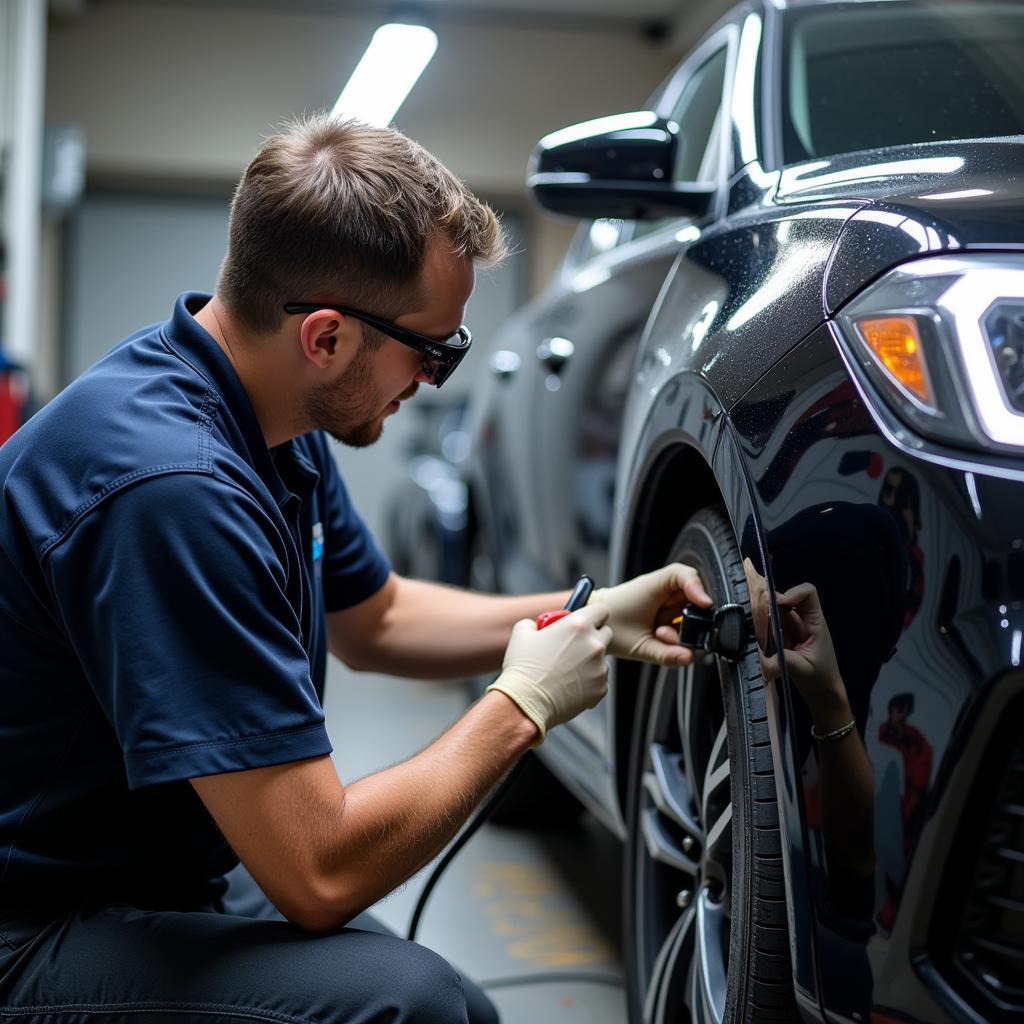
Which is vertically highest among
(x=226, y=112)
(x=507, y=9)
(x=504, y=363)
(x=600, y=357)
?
(x=507, y=9)

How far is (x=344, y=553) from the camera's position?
1738 mm

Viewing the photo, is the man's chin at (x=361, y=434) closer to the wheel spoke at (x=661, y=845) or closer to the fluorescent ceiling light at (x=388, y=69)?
the wheel spoke at (x=661, y=845)

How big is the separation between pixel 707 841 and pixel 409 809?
0.30 meters

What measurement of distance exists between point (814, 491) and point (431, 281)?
1.69 ft

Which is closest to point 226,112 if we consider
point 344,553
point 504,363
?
point 504,363

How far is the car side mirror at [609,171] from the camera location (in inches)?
67.4

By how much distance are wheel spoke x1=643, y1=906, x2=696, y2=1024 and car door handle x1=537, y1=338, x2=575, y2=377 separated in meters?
0.98

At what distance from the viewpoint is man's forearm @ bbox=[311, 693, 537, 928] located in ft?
3.85

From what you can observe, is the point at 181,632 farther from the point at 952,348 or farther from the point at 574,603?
the point at 952,348

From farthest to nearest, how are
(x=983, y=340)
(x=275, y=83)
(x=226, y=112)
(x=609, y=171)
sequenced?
1. (x=275, y=83)
2. (x=226, y=112)
3. (x=609, y=171)
4. (x=983, y=340)

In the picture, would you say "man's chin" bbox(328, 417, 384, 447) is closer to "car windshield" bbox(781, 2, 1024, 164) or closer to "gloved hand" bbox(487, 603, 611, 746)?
"gloved hand" bbox(487, 603, 611, 746)

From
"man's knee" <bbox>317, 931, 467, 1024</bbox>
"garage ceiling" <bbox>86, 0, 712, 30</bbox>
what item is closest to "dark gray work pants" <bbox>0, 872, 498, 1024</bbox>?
"man's knee" <bbox>317, 931, 467, 1024</bbox>

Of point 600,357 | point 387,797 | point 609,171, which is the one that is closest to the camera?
point 387,797

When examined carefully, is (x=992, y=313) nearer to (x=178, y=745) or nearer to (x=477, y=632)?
(x=178, y=745)
